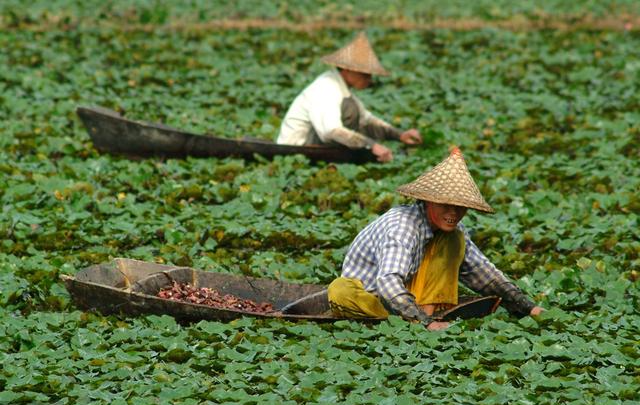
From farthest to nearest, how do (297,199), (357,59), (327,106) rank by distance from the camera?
(327,106) → (357,59) → (297,199)

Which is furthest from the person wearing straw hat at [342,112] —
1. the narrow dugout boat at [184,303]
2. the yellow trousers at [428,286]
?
the yellow trousers at [428,286]

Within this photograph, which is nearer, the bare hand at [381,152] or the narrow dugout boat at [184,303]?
the narrow dugout boat at [184,303]

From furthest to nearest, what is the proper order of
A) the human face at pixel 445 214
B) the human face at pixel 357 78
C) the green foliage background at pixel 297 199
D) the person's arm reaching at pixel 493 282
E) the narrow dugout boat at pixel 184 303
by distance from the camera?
the human face at pixel 357 78
the person's arm reaching at pixel 493 282
the narrow dugout boat at pixel 184 303
the human face at pixel 445 214
the green foliage background at pixel 297 199

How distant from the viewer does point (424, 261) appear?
7719 mm

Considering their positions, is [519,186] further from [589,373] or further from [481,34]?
[481,34]

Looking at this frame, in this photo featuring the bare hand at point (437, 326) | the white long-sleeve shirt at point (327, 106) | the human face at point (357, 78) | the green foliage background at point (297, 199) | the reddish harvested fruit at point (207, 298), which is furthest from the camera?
the white long-sleeve shirt at point (327, 106)

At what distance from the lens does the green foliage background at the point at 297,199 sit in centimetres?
685

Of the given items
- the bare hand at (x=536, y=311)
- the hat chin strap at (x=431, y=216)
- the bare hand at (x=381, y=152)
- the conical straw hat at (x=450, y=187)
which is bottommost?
the bare hand at (x=536, y=311)

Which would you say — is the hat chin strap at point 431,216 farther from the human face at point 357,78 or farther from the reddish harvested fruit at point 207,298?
the human face at point 357,78

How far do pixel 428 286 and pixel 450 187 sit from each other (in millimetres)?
658

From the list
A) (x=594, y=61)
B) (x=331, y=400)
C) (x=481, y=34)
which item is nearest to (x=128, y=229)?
(x=331, y=400)

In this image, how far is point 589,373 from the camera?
22.5 ft

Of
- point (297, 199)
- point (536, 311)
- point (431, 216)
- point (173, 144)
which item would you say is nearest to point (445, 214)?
point (431, 216)

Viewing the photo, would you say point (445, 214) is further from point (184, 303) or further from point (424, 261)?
point (184, 303)
